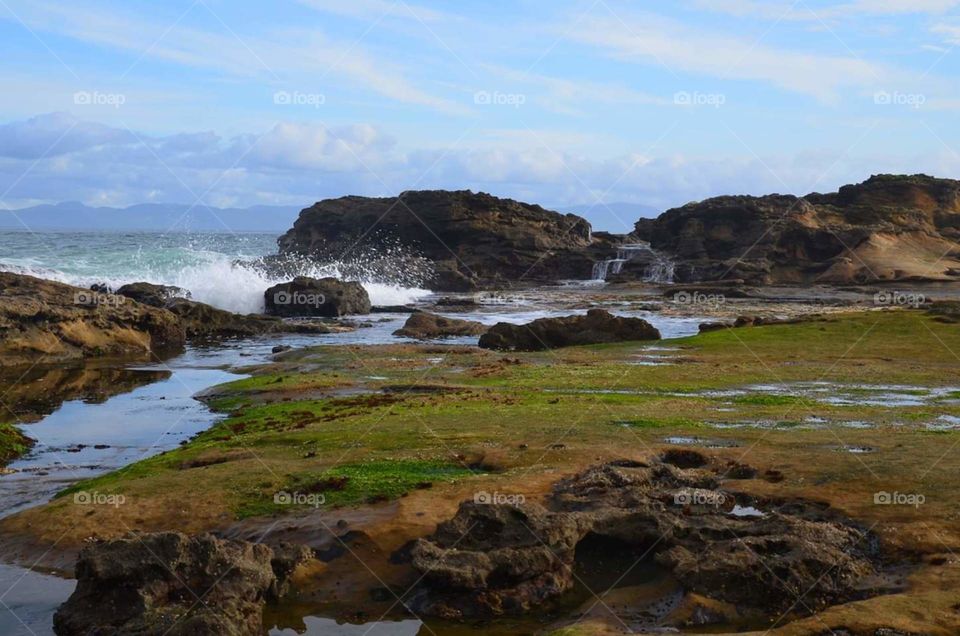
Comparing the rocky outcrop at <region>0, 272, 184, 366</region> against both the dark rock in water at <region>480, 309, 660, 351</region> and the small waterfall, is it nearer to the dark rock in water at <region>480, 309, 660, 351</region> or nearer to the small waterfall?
the dark rock in water at <region>480, 309, 660, 351</region>

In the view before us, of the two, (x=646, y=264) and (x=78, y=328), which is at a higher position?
(x=646, y=264)

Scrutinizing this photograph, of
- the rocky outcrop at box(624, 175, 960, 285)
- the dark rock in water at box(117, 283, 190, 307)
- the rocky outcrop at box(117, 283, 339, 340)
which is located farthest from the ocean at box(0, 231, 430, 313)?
the rocky outcrop at box(624, 175, 960, 285)

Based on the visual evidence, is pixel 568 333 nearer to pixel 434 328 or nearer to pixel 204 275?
pixel 434 328

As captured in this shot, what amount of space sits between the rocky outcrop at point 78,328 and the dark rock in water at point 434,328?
11682 mm

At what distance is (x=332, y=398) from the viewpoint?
29.3 m

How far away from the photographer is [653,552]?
1419 centimetres

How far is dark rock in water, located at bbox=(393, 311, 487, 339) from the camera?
174 feet

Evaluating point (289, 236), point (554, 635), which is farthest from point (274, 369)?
point (289, 236)

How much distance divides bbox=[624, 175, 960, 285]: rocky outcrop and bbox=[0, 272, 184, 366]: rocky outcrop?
208 ft

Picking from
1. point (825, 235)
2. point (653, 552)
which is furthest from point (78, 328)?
point (825, 235)

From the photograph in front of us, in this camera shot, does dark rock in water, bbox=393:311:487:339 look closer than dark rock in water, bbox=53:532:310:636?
No

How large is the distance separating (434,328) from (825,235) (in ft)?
204

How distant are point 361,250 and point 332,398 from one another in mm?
100100

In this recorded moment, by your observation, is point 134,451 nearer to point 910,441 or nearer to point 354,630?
point 354,630
